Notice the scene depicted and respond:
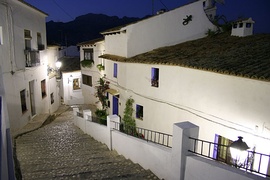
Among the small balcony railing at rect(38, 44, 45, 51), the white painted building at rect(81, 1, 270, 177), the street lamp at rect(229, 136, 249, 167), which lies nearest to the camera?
the street lamp at rect(229, 136, 249, 167)

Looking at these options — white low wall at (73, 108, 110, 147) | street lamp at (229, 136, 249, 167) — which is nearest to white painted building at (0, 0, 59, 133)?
white low wall at (73, 108, 110, 147)

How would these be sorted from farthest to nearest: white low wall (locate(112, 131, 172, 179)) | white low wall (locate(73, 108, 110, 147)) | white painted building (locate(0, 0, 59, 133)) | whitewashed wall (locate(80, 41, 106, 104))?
whitewashed wall (locate(80, 41, 106, 104)) → white painted building (locate(0, 0, 59, 133)) → white low wall (locate(73, 108, 110, 147)) → white low wall (locate(112, 131, 172, 179))

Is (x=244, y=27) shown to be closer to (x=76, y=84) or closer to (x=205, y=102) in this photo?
(x=205, y=102)

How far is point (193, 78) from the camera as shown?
10.2 m

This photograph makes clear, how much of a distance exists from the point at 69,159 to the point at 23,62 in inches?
328

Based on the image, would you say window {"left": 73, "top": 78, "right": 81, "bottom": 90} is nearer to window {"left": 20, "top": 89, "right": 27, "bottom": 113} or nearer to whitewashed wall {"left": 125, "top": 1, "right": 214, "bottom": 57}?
window {"left": 20, "top": 89, "right": 27, "bottom": 113}

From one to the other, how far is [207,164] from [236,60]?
232 inches

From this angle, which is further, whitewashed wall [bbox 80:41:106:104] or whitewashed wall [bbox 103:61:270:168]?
whitewashed wall [bbox 80:41:106:104]

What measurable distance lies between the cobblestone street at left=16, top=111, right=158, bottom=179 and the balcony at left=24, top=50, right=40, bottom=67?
4.61 meters

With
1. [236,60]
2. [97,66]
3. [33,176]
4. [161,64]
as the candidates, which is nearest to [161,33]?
[161,64]

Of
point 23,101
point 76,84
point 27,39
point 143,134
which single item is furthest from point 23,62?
point 76,84

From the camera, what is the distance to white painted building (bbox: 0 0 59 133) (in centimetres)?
1263

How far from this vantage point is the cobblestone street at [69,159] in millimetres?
7457

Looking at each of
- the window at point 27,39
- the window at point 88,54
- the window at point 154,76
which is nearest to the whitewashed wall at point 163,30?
the window at point 154,76
